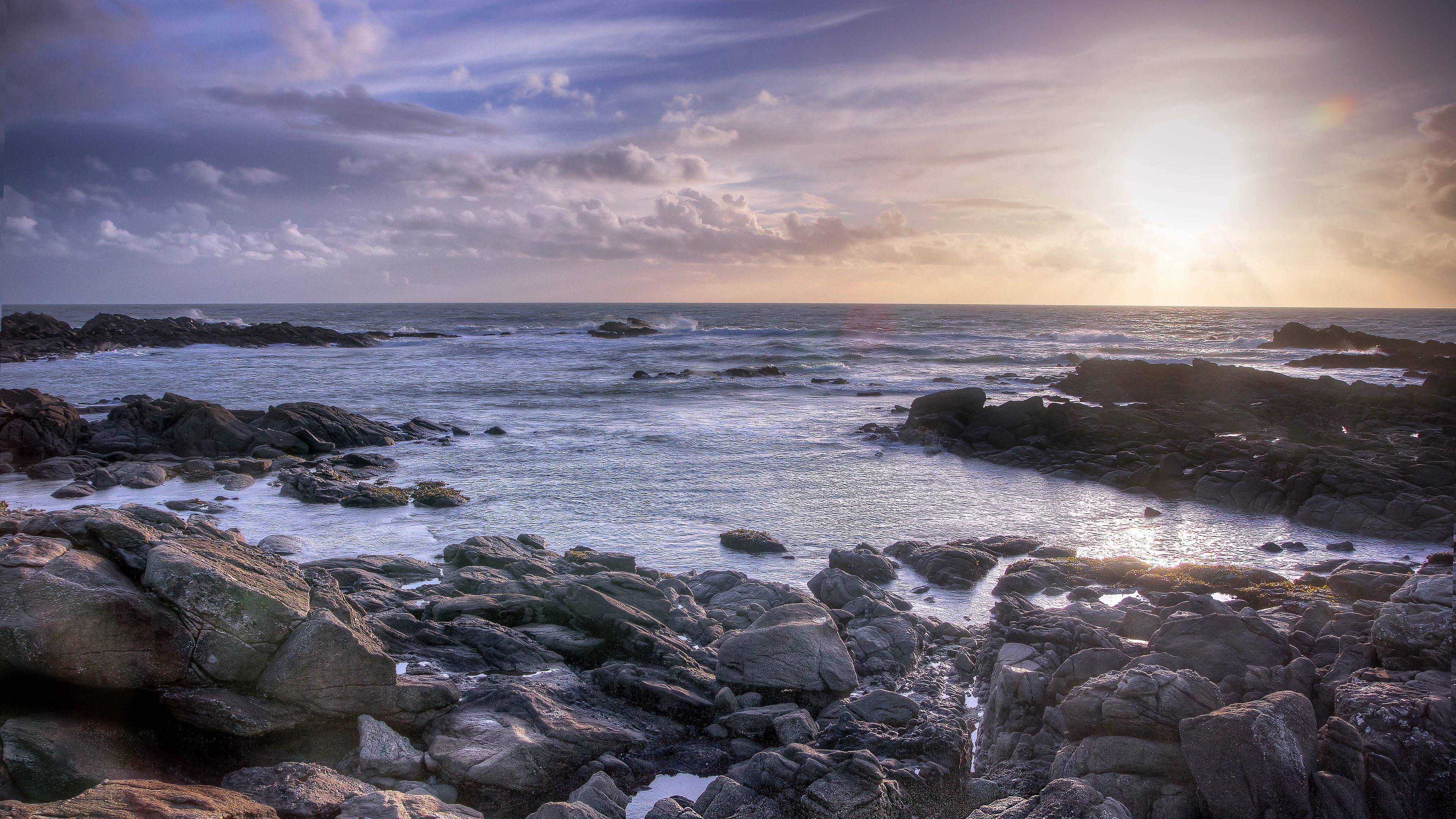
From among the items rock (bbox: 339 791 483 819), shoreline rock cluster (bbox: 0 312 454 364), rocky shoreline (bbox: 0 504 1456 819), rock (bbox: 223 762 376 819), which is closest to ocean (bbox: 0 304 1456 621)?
shoreline rock cluster (bbox: 0 312 454 364)

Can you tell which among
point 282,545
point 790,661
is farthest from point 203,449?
point 790,661

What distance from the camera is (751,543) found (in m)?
13.7

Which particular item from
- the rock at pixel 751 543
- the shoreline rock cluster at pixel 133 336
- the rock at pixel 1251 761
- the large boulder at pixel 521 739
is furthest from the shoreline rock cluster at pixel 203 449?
the shoreline rock cluster at pixel 133 336

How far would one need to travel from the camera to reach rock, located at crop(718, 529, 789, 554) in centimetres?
1354

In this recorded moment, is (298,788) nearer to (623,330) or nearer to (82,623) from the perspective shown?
(82,623)

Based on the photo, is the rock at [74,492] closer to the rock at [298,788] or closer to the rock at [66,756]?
the rock at [66,756]

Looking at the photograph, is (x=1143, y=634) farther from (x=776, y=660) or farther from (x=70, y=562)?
(x=70, y=562)

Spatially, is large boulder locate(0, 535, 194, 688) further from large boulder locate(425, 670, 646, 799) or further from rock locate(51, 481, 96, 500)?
rock locate(51, 481, 96, 500)

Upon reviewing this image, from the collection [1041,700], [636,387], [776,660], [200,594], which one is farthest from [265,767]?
[636,387]

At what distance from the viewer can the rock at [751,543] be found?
13539 mm

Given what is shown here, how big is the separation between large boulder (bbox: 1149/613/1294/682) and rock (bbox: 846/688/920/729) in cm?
276

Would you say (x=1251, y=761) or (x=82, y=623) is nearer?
(x=1251, y=761)

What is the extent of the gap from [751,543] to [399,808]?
911 cm

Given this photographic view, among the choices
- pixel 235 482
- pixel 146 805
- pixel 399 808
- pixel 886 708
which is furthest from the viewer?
pixel 235 482
